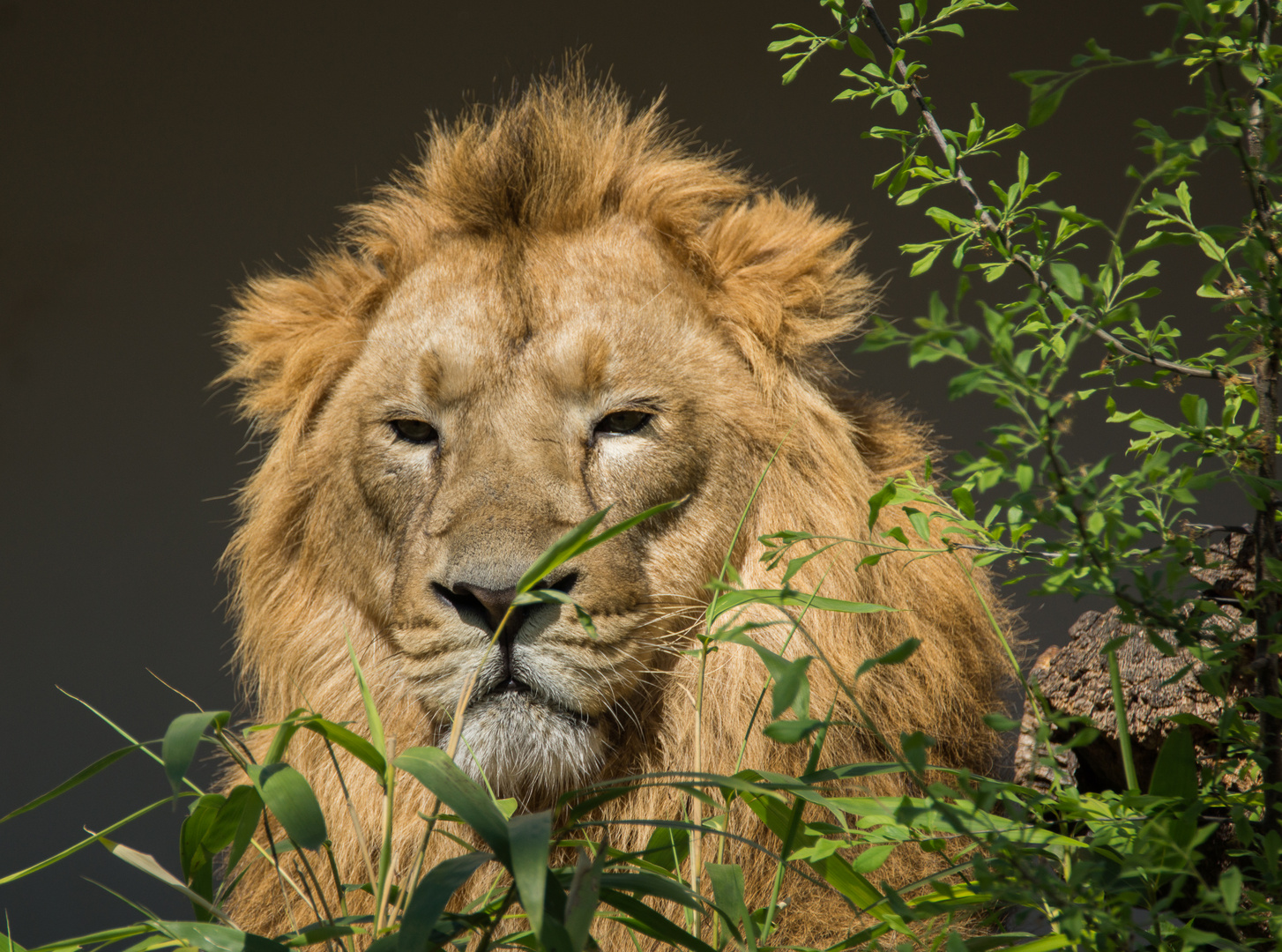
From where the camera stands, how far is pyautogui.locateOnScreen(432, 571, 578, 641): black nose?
113 cm

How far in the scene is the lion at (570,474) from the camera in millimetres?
1198

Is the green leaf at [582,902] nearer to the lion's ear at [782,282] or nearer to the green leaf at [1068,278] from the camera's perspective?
the green leaf at [1068,278]

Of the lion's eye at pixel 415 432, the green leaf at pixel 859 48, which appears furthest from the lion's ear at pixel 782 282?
the green leaf at pixel 859 48

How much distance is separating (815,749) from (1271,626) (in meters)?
0.35


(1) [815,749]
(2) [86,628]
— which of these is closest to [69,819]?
(2) [86,628]

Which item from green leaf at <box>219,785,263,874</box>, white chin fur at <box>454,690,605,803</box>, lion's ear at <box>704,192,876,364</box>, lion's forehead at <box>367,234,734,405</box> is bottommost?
white chin fur at <box>454,690,605,803</box>

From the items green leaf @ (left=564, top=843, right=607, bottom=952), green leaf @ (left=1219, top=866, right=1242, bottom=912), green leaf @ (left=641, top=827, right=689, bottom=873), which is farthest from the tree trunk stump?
green leaf @ (left=564, top=843, right=607, bottom=952)

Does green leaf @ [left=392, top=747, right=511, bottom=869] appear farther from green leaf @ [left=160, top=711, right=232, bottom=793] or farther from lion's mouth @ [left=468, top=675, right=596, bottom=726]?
lion's mouth @ [left=468, top=675, right=596, bottom=726]

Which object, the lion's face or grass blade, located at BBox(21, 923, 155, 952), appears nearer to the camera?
grass blade, located at BBox(21, 923, 155, 952)

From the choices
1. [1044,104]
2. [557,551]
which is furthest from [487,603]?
[1044,104]

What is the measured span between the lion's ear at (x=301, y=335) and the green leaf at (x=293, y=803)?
878 millimetres

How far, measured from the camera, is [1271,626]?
0.79 m

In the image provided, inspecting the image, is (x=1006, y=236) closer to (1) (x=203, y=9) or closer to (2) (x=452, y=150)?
(2) (x=452, y=150)

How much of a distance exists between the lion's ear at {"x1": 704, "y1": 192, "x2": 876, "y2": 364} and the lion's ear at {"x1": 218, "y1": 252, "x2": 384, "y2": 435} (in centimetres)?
50
